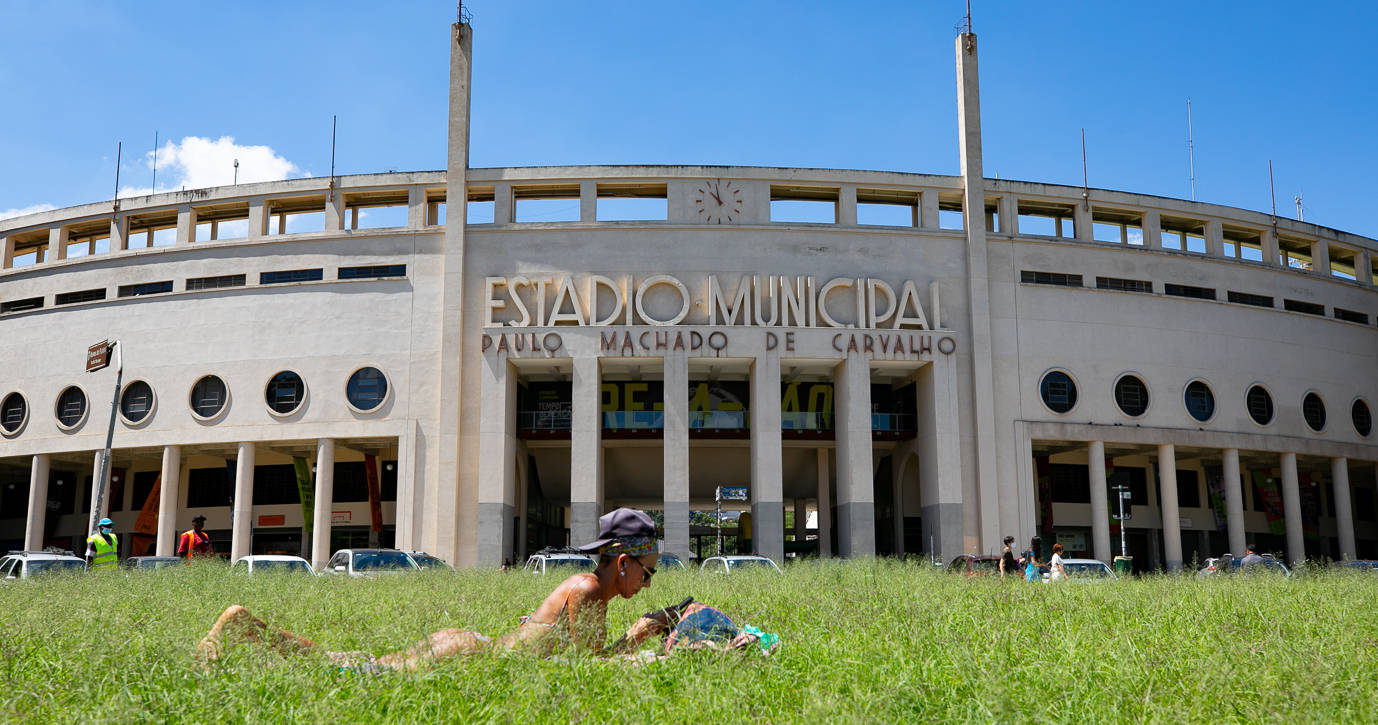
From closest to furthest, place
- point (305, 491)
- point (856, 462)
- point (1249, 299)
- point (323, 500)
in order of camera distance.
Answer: point (856, 462) < point (323, 500) < point (305, 491) < point (1249, 299)

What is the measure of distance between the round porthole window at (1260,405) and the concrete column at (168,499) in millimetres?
39725

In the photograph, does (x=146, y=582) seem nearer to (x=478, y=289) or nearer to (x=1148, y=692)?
(x=1148, y=692)

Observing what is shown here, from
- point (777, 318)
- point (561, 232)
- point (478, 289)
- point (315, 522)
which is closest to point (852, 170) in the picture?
point (777, 318)

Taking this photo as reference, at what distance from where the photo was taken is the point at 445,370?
3606cm

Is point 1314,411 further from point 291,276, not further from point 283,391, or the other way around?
point 291,276

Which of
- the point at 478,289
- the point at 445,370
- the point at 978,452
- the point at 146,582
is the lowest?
the point at 146,582

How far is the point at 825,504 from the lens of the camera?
135 ft

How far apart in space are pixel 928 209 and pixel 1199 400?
41.1 feet

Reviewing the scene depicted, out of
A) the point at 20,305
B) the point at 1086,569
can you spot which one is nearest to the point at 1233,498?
the point at 1086,569

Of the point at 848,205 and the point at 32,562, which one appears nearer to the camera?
the point at 32,562

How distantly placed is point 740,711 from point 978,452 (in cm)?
3300

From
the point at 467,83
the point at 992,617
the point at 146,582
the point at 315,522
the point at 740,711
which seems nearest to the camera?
the point at 740,711

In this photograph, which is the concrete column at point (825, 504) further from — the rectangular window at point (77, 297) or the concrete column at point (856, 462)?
the rectangular window at point (77, 297)

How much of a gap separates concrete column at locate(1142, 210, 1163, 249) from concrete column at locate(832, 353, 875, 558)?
41.2 feet
